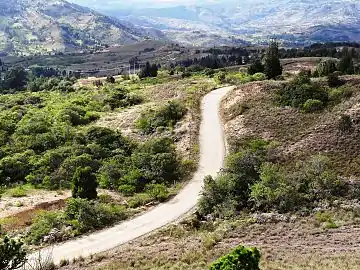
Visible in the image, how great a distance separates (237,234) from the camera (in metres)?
22.3

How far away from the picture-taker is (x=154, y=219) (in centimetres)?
2631

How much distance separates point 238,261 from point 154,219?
12648 mm

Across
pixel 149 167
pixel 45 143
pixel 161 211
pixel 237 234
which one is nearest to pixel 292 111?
pixel 149 167

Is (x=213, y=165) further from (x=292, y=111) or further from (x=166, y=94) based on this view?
(x=166, y=94)

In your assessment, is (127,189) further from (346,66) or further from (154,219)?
(346,66)

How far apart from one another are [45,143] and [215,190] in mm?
22229

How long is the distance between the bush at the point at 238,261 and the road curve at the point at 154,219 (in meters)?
9.62

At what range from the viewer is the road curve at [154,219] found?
22844 mm

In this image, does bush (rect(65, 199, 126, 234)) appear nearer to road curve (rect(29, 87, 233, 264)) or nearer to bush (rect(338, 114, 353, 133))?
road curve (rect(29, 87, 233, 264))

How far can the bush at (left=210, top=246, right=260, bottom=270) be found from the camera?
1405cm

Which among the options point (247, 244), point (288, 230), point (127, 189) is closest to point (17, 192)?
point (127, 189)

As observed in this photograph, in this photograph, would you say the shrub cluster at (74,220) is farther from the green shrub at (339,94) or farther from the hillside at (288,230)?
the green shrub at (339,94)

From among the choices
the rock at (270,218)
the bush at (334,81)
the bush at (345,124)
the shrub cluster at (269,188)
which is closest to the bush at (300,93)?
the bush at (334,81)

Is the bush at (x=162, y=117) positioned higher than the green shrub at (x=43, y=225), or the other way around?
the bush at (x=162, y=117)
